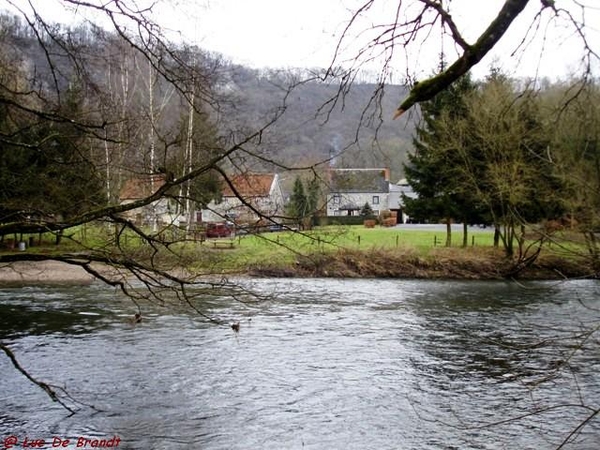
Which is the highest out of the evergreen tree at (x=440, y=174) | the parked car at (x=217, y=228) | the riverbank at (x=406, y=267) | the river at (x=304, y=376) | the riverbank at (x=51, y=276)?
the evergreen tree at (x=440, y=174)

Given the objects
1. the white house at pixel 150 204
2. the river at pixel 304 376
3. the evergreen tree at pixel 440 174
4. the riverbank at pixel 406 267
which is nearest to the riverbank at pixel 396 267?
the riverbank at pixel 406 267

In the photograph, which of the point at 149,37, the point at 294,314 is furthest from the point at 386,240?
the point at 149,37

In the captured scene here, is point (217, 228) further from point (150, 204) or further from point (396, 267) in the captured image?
point (396, 267)

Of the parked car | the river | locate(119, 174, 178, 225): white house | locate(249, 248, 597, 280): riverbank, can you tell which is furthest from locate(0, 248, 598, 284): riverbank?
the parked car

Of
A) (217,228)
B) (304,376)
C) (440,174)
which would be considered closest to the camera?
(217,228)

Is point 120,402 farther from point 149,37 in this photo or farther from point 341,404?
point 149,37

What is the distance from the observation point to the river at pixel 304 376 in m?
8.10

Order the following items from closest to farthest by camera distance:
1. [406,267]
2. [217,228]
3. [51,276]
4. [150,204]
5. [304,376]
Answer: [217,228], [150,204], [304,376], [51,276], [406,267]

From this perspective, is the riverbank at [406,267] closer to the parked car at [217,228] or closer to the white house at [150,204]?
the white house at [150,204]

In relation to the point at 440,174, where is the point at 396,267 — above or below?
below

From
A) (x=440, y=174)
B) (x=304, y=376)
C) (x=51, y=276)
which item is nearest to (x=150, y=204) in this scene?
(x=304, y=376)

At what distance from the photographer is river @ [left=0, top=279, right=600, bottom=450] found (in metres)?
8.10

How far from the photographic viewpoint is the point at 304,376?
10.8 m

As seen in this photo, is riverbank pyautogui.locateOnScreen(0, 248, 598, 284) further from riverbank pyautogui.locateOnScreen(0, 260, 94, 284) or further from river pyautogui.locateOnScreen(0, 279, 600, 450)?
river pyautogui.locateOnScreen(0, 279, 600, 450)
